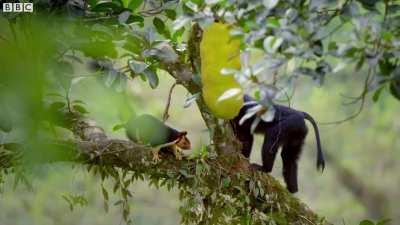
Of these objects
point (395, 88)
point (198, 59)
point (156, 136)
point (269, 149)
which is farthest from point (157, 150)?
point (395, 88)

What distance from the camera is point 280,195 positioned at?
2076mm

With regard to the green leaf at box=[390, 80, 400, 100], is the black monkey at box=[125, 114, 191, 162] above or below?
below

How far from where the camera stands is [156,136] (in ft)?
7.09

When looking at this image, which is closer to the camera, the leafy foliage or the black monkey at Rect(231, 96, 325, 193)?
the leafy foliage

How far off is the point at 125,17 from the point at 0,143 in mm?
593

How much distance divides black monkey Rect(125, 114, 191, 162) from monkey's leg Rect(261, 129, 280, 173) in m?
0.50

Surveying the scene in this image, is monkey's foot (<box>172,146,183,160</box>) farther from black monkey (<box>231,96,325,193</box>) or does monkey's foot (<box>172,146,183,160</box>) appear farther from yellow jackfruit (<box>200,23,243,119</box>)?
black monkey (<box>231,96,325,193</box>)

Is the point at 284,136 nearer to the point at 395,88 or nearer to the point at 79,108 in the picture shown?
the point at 79,108

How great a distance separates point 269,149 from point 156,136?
0.67 m

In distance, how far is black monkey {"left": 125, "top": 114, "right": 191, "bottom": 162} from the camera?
6.57 feet

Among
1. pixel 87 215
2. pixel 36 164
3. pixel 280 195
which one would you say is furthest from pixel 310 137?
pixel 36 164

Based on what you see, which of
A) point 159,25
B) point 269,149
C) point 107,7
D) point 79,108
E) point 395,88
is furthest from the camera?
point 269,149

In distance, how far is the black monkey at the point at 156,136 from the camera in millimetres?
2004

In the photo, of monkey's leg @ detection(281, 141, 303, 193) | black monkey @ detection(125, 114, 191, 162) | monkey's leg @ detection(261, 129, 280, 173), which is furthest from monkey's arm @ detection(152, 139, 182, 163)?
monkey's leg @ detection(281, 141, 303, 193)
